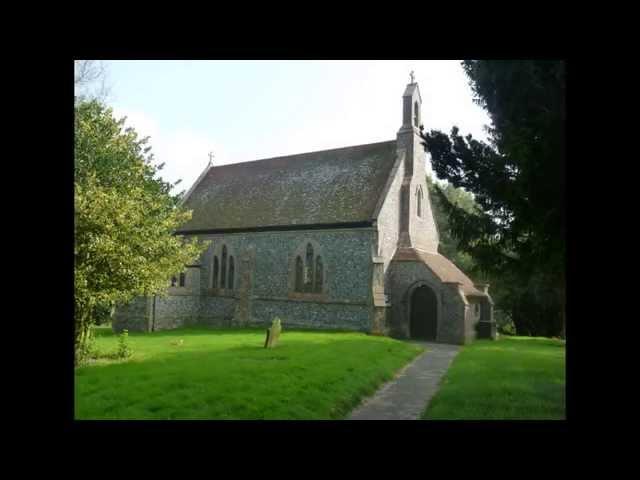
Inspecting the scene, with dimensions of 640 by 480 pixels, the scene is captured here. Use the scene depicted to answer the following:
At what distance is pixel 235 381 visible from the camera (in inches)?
384

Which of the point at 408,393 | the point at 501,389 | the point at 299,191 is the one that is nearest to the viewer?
the point at 501,389

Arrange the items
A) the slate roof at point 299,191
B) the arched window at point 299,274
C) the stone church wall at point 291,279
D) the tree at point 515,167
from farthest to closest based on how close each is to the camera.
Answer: the arched window at point 299,274
the slate roof at point 299,191
the stone church wall at point 291,279
the tree at point 515,167

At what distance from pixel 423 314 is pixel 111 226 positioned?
51.1 feet

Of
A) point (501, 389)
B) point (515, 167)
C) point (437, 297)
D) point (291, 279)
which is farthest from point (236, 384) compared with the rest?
point (291, 279)

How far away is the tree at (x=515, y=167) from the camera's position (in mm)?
6527

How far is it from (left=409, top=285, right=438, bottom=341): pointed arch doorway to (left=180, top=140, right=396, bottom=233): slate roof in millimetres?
4350

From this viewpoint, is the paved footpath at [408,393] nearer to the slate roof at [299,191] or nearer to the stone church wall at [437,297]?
the stone church wall at [437,297]

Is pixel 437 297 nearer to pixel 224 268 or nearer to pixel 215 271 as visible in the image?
pixel 224 268

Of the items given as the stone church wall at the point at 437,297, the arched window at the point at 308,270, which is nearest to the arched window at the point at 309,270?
the arched window at the point at 308,270

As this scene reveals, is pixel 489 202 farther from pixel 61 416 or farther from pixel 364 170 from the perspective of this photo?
pixel 364 170

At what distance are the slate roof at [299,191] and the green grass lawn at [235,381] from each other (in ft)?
32.4

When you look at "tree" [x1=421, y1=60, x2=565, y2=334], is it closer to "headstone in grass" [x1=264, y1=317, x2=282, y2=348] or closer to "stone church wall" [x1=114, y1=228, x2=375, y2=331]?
"headstone in grass" [x1=264, y1=317, x2=282, y2=348]

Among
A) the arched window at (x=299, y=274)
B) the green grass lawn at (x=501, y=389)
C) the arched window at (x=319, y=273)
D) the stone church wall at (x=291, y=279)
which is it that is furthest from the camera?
the arched window at (x=299, y=274)
